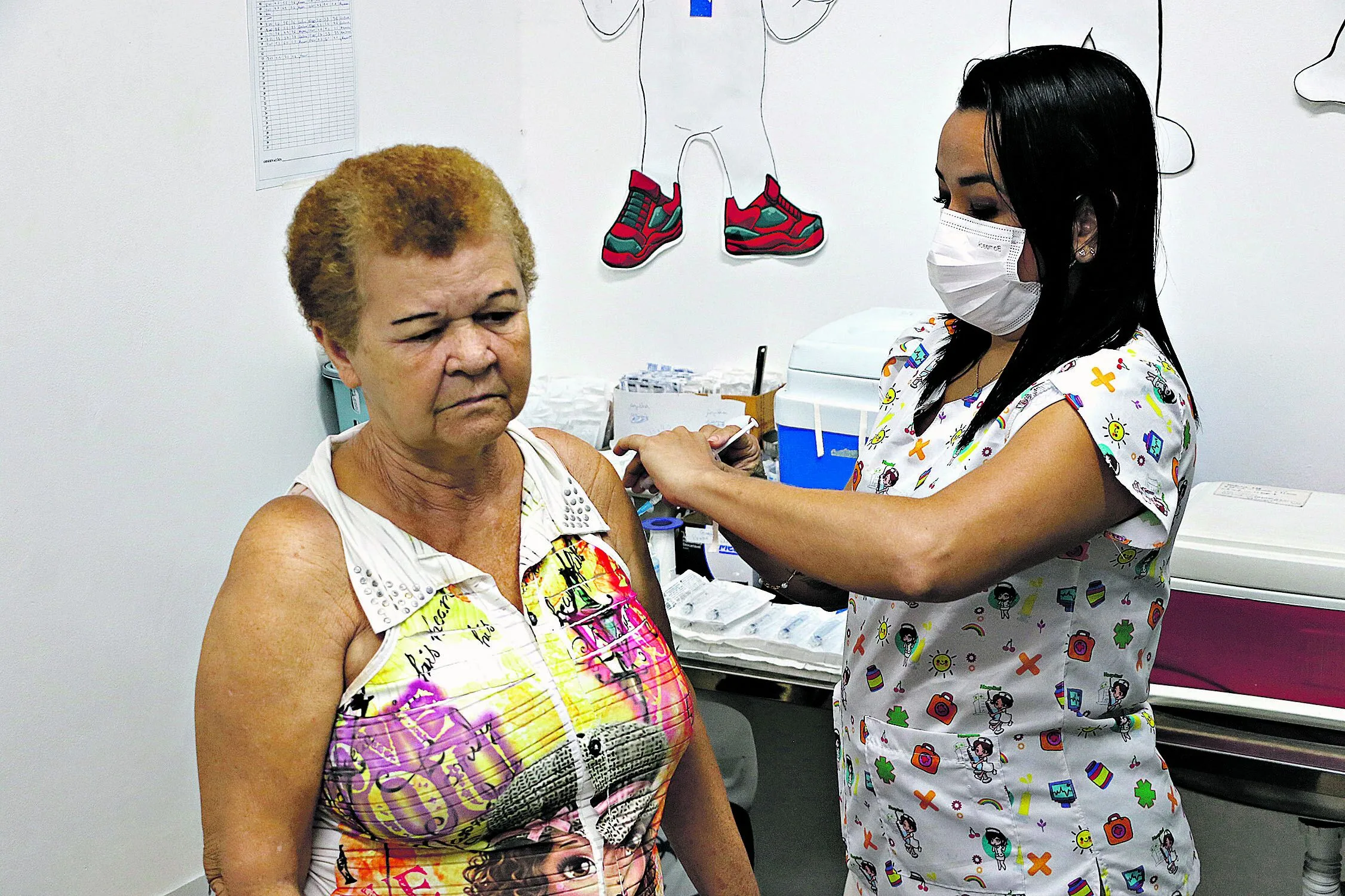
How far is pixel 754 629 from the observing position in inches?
86.7

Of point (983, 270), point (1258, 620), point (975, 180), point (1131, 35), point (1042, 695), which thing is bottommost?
point (1258, 620)

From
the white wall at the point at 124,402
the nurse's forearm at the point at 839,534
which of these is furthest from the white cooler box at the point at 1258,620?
the white wall at the point at 124,402

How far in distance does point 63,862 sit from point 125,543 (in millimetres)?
641

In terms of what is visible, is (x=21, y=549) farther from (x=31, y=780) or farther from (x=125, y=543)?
(x=31, y=780)

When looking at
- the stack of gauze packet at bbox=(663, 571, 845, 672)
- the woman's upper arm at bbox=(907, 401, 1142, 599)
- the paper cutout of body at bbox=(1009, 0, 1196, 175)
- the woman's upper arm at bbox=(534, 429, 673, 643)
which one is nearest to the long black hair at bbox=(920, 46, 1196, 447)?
the woman's upper arm at bbox=(907, 401, 1142, 599)

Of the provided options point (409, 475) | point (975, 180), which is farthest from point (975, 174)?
point (409, 475)

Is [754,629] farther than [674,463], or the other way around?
[754,629]

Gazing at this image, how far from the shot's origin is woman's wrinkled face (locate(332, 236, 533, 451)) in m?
1.21

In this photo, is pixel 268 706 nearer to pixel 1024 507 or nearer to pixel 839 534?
pixel 839 534

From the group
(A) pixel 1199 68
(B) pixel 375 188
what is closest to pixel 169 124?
(B) pixel 375 188

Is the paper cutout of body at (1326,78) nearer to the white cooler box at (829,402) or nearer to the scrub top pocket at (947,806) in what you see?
the white cooler box at (829,402)

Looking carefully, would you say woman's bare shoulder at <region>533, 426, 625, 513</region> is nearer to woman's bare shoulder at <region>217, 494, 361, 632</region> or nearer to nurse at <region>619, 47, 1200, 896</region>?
nurse at <region>619, 47, 1200, 896</region>

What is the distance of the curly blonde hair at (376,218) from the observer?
120 centimetres

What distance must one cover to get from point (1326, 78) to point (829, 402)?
4.01 feet
